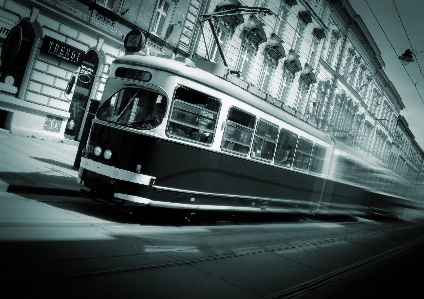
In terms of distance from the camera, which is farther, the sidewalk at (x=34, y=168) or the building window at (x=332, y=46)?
the building window at (x=332, y=46)

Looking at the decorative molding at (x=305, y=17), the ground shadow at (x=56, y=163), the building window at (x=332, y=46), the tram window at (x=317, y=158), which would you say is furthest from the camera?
the building window at (x=332, y=46)

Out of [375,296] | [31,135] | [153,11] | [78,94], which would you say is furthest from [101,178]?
[153,11]

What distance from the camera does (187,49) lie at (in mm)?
16281

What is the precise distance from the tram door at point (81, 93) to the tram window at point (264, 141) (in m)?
8.70

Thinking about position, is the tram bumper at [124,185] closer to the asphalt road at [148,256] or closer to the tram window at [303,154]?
the asphalt road at [148,256]

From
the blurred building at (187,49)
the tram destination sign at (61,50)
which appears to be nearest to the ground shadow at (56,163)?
the blurred building at (187,49)

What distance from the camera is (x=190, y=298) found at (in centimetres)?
380

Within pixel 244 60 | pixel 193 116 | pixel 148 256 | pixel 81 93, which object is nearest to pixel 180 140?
pixel 193 116

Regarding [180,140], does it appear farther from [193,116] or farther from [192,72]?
[192,72]

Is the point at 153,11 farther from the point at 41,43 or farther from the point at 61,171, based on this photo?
the point at 61,171

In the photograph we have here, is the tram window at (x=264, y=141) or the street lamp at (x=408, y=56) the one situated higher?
the street lamp at (x=408, y=56)

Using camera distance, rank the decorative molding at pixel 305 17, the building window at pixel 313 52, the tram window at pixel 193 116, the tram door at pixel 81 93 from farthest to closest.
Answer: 1. the building window at pixel 313 52
2. the decorative molding at pixel 305 17
3. the tram door at pixel 81 93
4. the tram window at pixel 193 116

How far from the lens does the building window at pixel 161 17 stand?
15500 mm

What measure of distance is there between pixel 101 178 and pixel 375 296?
15.6 ft
